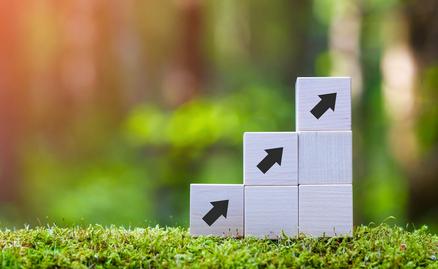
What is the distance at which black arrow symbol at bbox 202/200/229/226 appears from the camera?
8.63 feet

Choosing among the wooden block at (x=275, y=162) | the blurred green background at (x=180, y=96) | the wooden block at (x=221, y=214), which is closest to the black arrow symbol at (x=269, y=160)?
the wooden block at (x=275, y=162)

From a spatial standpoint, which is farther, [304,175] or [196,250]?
[304,175]

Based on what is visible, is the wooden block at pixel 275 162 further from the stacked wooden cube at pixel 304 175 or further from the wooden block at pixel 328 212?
the wooden block at pixel 328 212

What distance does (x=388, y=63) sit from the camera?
256 inches

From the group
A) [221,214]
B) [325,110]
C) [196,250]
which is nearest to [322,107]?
[325,110]

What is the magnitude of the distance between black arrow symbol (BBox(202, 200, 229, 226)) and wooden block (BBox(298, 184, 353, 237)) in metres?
0.32

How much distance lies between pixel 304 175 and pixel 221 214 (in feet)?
1.23

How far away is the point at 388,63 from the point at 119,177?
590 cm

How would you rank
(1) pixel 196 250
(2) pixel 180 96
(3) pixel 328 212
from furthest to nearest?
(2) pixel 180 96 < (3) pixel 328 212 < (1) pixel 196 250

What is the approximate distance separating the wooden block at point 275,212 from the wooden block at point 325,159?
0.09m

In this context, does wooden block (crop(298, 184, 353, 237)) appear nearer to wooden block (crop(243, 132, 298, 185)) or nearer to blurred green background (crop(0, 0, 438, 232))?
wooden block (crop(243, 132, 298, 185))

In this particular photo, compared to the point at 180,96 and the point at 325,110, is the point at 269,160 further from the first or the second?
the point at 180,96

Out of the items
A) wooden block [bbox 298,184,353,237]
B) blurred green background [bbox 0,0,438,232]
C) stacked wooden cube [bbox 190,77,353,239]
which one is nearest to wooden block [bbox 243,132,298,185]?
stacked wooden cube [bbox 190,77,353,239]

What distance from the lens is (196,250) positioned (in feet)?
7.94
